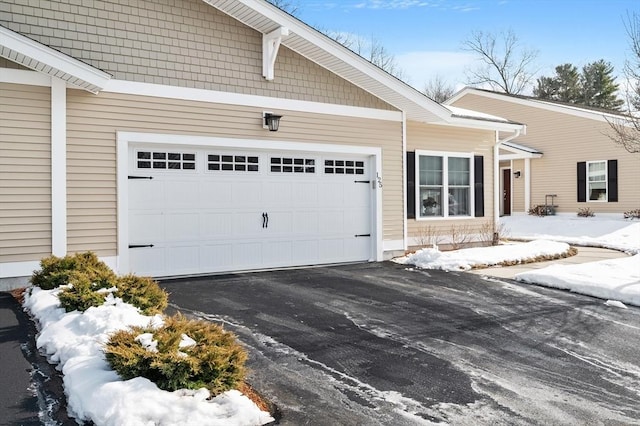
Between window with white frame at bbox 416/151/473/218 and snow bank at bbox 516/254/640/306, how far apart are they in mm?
3216

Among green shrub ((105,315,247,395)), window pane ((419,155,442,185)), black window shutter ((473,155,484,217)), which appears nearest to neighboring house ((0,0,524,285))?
window pane ((419,155,442,185))

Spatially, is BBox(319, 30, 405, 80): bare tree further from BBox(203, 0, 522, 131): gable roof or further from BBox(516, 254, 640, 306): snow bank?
BBox(516, 254, 640, 306): snow bank

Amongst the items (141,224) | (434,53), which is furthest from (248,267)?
(434,53)

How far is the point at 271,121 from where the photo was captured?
9102 mm

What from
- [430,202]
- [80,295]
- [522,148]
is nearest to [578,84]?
[522,148]

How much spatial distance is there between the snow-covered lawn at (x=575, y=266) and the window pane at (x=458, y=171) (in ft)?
5.47

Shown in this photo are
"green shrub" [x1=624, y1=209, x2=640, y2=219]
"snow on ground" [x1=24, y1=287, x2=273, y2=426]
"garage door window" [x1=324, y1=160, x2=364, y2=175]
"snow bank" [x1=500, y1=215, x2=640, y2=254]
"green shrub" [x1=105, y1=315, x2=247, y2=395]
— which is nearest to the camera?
"snow on ground" [x1=24, y1=287, x2=273, y2=426]

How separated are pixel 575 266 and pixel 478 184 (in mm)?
3653

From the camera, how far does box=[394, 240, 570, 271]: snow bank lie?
31.9ft

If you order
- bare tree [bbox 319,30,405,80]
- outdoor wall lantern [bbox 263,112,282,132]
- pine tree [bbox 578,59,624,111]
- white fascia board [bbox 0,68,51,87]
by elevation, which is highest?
bare tree [bbox 319,30,405,80]

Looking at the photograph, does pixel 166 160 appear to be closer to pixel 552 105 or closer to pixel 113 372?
pixel 113 372

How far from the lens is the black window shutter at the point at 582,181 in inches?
749

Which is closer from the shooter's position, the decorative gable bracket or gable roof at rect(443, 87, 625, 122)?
the decorative gable bracket

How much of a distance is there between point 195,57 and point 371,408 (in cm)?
672
